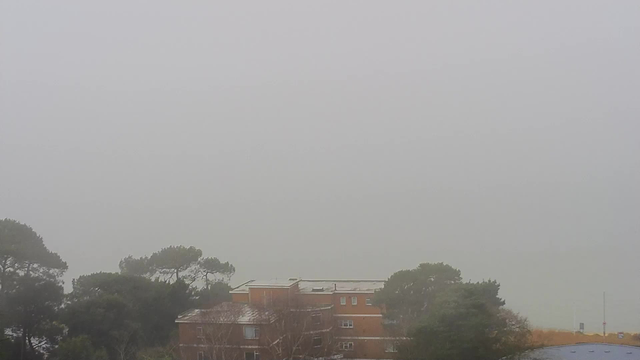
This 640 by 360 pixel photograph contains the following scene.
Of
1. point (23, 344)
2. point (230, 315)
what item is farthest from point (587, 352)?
point (23, 344)

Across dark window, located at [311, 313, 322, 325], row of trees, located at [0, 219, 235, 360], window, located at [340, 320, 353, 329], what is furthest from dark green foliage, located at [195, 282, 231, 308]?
window, located at [340, 320, 353, 329]

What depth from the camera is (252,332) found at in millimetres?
5574

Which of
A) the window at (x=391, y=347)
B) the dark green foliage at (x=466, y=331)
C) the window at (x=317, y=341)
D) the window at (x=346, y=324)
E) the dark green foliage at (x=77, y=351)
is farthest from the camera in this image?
the window at (x=346, y=324)

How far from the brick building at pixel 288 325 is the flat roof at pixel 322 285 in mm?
11

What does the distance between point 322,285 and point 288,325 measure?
0.89 m

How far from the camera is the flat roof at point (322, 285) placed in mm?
6152

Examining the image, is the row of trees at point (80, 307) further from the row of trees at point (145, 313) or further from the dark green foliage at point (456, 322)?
the dark green foliage at point (456, 322)

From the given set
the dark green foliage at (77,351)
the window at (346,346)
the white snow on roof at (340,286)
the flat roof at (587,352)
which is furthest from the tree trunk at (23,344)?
the flat roof at (587,352)

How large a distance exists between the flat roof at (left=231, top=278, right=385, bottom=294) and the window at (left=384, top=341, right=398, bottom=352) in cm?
62

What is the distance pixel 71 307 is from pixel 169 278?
112 centimetres

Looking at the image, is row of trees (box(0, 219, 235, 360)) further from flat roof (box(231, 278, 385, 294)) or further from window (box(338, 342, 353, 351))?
window (box(338, 342, 353, 351))

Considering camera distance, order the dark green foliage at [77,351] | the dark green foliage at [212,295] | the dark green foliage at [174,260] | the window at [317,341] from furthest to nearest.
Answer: the dark green foliage at [174,260] → the dark green foliage at [212,295] → the window at [317,341] → the dark green foliage at [77,351]

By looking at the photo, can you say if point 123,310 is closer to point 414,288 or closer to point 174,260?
point 174,260

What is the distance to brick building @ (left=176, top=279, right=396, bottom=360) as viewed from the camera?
5555 millimetres
